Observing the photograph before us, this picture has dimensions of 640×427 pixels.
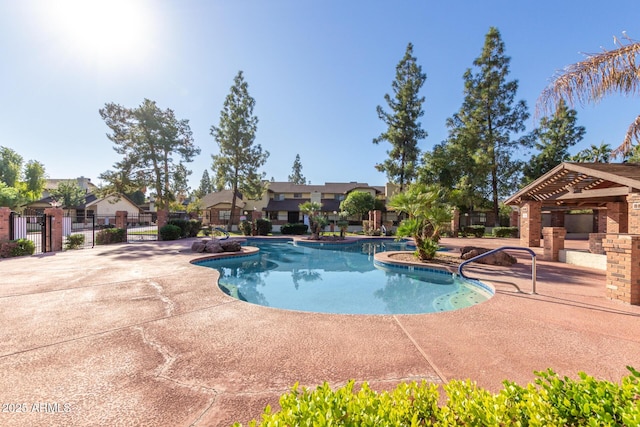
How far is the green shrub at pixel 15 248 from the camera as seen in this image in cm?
1171

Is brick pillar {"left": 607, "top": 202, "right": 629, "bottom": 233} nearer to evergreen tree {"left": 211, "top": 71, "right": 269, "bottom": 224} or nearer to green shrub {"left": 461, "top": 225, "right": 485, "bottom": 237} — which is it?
green shrub {"left": 461, "top": 225, "right": 485, "bottom": 237}

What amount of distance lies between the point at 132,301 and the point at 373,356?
5259mm

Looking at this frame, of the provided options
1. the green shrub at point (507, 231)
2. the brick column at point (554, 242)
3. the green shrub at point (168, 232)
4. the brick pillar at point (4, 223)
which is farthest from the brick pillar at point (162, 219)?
the green shrub at point (507, 231)

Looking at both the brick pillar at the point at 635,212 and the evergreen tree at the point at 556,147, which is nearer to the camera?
the brick pillar at the point at 635,212

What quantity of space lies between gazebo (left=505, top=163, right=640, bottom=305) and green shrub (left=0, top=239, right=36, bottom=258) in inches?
826

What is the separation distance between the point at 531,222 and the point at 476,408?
16.9m

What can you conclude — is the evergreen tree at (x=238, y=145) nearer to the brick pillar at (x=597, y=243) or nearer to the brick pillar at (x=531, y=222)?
the brick pillar at (x=531, y=222)

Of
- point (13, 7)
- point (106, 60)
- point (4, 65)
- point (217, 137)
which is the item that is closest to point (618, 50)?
point (106, 60)

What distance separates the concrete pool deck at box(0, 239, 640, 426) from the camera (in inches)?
106

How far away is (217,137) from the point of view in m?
30.5

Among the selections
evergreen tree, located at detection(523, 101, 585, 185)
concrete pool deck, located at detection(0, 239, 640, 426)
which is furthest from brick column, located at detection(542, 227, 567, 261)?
evergreen tree, located at detection(523, 101, 585, 185)

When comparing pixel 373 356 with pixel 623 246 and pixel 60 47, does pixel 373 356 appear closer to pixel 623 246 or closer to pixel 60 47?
pixel 623 246

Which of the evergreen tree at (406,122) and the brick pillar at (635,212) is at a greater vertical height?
the evergreen tree at (406,122)

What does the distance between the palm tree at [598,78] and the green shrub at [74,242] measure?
22.8 metres
